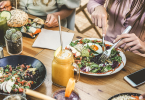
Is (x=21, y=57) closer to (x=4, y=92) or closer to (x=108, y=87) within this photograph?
(x=4, y=92)

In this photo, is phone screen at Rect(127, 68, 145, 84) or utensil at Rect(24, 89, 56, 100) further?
phone screen at Rect(127, 68, 145, 84)

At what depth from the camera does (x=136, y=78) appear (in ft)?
3.50

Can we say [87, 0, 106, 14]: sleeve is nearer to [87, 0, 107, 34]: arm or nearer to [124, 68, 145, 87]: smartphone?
[87, 0, 107, 34]: arm

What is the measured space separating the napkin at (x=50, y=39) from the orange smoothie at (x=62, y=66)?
437mm

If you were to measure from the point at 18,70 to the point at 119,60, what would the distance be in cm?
73

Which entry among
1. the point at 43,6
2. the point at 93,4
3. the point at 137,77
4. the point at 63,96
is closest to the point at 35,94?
the point at 63,96

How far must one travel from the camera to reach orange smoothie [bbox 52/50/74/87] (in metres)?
0.89

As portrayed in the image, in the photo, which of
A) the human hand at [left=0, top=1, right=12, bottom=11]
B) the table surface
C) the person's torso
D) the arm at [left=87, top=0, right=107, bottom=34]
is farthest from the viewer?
the human hand at [left=0, top=1, right=12, bottom=11]

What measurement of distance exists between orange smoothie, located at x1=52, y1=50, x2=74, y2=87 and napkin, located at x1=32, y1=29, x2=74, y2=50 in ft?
1.43

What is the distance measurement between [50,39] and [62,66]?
0.61 meters

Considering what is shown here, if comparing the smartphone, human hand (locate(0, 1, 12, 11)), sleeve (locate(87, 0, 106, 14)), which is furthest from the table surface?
human hand (locate(0, 1, 12, 11))

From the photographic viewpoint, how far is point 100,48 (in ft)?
4.29

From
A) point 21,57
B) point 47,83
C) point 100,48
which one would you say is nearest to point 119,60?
point 100,48

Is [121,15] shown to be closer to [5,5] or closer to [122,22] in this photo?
[122,22]
